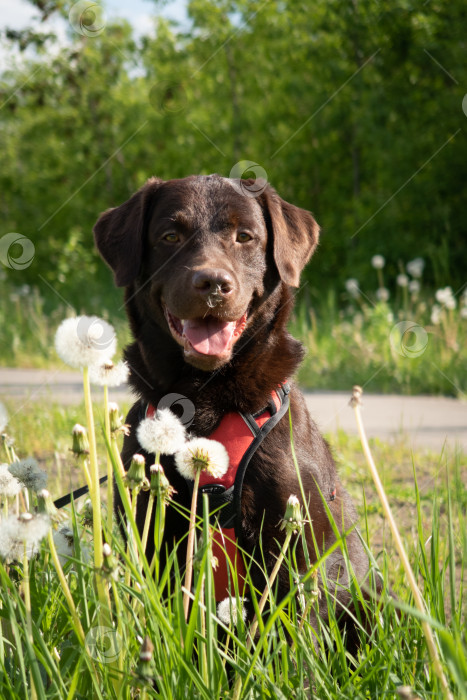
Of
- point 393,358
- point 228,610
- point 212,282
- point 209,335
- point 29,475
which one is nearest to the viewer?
point 29,475

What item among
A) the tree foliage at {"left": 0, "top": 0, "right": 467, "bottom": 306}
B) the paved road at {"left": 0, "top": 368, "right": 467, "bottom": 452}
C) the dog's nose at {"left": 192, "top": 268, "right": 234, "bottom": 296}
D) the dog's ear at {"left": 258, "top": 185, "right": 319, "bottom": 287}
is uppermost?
the tree foliage at {"left": 0, "top": 0, "right": 467, "bottom": 306}

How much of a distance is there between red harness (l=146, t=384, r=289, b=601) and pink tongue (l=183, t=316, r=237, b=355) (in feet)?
0.83

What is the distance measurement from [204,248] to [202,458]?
1.47 m

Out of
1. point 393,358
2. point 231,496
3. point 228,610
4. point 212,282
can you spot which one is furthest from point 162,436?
point 393,358

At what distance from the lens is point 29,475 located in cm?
158

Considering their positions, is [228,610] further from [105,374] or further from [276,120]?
[276,120]

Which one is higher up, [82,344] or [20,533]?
[82,344]

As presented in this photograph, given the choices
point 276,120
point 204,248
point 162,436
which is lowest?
point 162,436

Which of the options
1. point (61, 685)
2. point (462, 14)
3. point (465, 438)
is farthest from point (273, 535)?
point (462, 14)

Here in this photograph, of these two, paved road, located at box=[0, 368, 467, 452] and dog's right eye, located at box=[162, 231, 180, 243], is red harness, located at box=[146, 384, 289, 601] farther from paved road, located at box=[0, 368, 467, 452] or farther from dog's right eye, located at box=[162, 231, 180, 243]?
paved road, located at box=[0, 368, 467, 452]

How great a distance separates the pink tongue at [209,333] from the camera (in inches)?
102

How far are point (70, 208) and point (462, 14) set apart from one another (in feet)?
33.1

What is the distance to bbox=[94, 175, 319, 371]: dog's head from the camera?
2607mm

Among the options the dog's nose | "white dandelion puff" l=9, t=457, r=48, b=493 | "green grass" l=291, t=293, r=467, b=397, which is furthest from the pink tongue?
"green grass" l=291, t=293, r=467, b=397
